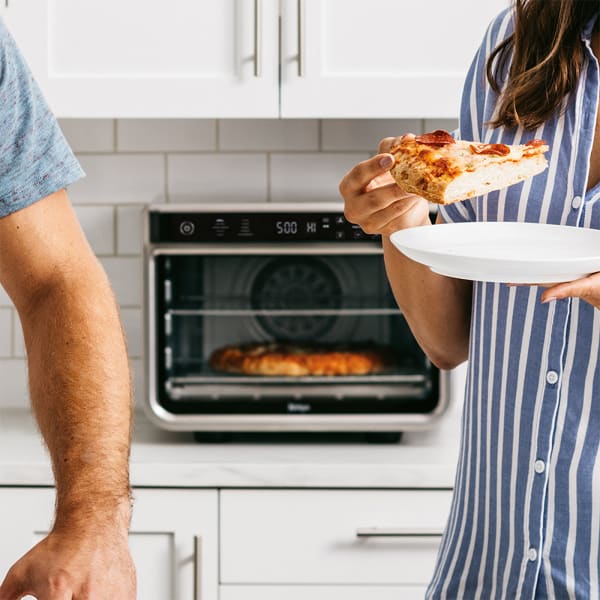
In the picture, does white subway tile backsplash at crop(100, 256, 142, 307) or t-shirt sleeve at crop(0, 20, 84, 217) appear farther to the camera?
white subway tile backsplash at crop(100, 256, 142, 307)

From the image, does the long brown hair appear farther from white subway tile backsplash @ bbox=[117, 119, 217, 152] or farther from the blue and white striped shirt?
white subway tile backsplash @ bbox=[117, 119, 217, 152]

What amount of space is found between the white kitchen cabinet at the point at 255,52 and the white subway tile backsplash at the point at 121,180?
0.96ft

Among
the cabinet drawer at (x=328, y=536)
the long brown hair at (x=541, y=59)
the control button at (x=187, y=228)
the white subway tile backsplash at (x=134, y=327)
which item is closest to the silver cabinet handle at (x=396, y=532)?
the cabinet drawer at (x=328, y=536)

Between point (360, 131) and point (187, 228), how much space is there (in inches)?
20.5

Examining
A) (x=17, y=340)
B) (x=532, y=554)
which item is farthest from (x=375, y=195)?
(x=17, y=340)

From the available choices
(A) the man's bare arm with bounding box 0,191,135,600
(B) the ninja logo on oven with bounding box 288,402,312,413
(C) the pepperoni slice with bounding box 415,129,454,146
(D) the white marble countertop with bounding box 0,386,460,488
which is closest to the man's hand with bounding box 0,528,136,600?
(A) the man's bare arm with bounding box 0,191,135,600

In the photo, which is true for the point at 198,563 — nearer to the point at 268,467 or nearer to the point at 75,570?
the point at 268,467

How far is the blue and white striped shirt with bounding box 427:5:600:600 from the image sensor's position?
82cm

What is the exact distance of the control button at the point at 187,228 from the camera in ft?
5.31

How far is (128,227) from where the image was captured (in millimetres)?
1967

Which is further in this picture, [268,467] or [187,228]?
[187,228]

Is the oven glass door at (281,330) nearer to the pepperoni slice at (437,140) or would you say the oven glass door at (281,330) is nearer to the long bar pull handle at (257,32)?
the long bar pull handle at (257,32)

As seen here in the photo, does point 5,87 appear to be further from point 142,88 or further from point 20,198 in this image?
point 142,88

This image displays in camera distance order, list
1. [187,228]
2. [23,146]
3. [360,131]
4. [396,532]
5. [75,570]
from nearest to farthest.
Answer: [75,570], [23,146], [396,532], [187,228], [360,131]
